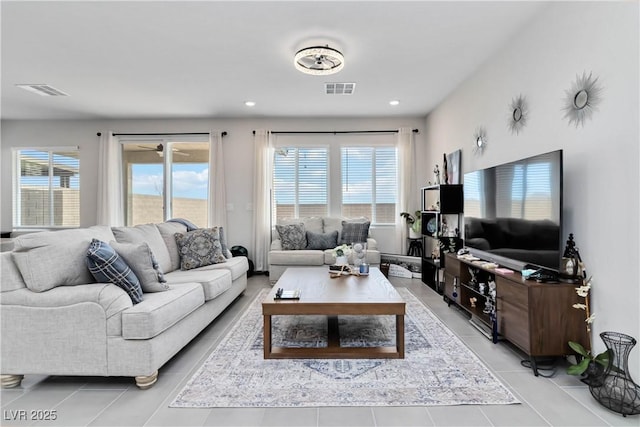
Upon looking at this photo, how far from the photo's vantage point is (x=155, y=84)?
161 inches

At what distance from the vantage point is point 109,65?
11.6 ft

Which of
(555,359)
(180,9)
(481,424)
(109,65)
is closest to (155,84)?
(109,65)

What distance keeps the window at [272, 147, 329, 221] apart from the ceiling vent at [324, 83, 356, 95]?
1459 mm

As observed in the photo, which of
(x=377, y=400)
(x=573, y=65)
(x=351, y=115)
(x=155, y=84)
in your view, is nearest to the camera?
(x=377, y=400)

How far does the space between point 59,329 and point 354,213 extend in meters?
4.49

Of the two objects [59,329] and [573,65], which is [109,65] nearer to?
[59,329]

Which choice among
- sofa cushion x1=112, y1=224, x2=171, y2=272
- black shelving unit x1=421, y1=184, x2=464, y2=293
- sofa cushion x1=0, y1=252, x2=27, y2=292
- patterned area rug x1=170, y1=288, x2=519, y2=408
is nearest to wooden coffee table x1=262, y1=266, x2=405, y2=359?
patterned area rug x1=170, y1=288, x2=519, y2=408

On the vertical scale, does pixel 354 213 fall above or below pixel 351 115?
below

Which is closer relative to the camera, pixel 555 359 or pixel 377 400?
pixel 377 400

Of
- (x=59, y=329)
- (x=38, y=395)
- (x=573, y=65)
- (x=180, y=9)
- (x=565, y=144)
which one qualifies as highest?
(x=180, y=9)

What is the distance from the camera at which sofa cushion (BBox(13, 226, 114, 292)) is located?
195 centimetres

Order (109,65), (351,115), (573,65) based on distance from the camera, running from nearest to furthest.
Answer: (573,65) < (109,65) < (351,115)

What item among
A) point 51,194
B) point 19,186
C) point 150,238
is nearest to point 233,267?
point 150,238

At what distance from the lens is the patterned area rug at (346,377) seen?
1836mm
